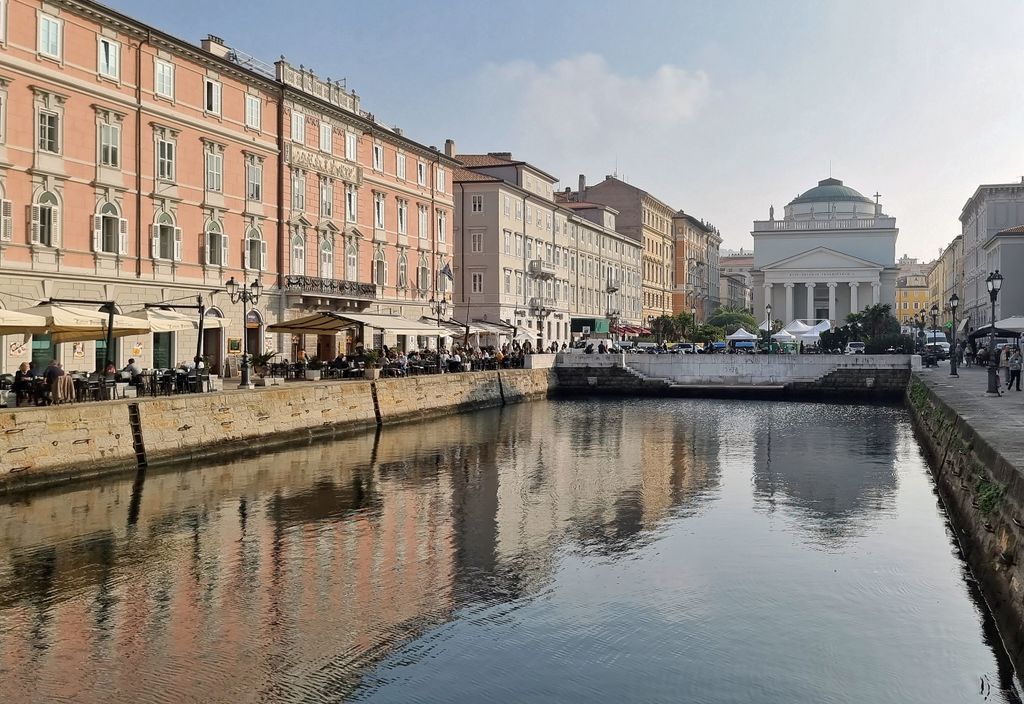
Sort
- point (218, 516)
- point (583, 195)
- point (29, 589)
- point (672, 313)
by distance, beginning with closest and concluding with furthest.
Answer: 1. point (29, 589)
2. point (218, 516)
3. point (583, 195)
4. point (672, 313)

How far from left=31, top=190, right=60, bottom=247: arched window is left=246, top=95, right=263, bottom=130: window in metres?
12.5

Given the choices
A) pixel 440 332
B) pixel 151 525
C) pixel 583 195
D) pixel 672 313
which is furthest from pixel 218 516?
pixel 672 313

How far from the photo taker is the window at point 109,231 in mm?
37156

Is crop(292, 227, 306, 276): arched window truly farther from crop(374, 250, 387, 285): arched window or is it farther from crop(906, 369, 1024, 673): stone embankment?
crop(906, 369, 1024, 673): stone embankment

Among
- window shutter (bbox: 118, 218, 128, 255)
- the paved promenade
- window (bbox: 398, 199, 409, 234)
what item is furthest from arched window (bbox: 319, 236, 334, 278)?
the paved promenade

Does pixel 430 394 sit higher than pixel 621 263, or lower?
lower

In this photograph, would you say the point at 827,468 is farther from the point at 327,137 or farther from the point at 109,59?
the point at 327,137

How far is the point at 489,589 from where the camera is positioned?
52.2 feet

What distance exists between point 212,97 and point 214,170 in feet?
10.5

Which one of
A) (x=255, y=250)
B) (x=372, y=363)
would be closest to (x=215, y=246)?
(x=255, y=250)

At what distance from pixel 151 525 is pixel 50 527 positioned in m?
1.90

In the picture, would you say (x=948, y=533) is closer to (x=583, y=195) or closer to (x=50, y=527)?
(x=50, y=527)

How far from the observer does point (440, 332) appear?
4822cm

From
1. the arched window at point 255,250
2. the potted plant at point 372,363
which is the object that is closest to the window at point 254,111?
the arched window at point 255,250
